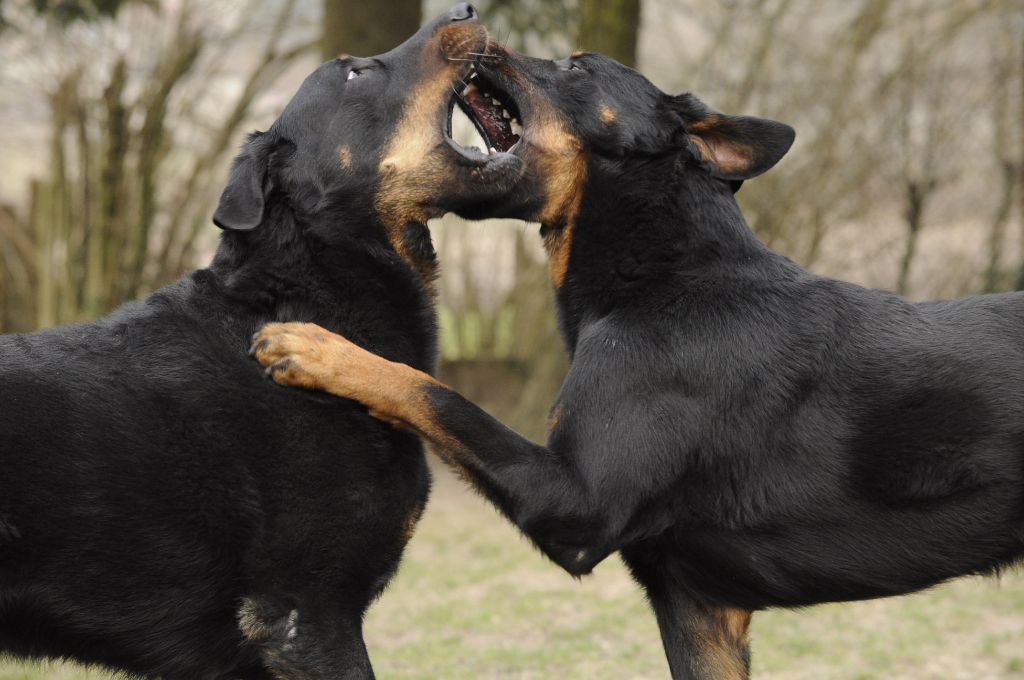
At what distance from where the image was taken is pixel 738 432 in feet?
12.5

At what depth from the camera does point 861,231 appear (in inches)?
479

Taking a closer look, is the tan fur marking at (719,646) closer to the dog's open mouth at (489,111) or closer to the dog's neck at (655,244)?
the dog's neck at (655,244)

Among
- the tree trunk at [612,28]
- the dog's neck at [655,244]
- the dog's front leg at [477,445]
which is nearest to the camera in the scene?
the dog's front leg at [477,445]

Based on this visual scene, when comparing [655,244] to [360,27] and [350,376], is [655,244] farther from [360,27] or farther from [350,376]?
[360,27]

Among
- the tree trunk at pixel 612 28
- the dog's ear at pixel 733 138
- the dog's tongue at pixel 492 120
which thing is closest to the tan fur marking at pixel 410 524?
the dog's tongue at pixel 492 120

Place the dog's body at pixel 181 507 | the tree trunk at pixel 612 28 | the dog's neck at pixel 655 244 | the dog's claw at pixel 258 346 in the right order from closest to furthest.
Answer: the dog's body at pixel 181 507 → the dog's claw at pixel 258 346 → the dog's neck at pixel 655 244 → the tree trunk at pixel 612 28

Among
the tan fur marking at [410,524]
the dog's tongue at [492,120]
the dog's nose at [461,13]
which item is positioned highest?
the dog's nose at [461,13]

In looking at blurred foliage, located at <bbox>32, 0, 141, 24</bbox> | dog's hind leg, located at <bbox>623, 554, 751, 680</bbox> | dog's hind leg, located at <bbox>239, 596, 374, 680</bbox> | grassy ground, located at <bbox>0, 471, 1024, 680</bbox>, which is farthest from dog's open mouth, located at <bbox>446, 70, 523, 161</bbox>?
blurred foliage, located at <bbox>32, 0, 141, 24</bbox>

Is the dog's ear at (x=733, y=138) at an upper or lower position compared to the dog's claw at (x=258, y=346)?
upper

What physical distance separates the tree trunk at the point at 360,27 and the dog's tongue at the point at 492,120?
529 centimetres

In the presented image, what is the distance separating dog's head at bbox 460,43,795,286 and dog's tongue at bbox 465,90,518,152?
193 mm

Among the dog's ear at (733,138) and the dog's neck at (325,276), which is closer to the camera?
the dog's neck at (325,276)

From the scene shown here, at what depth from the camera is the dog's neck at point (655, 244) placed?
158 inches

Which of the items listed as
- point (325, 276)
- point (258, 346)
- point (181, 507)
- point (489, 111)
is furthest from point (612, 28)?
point (181, 507)
